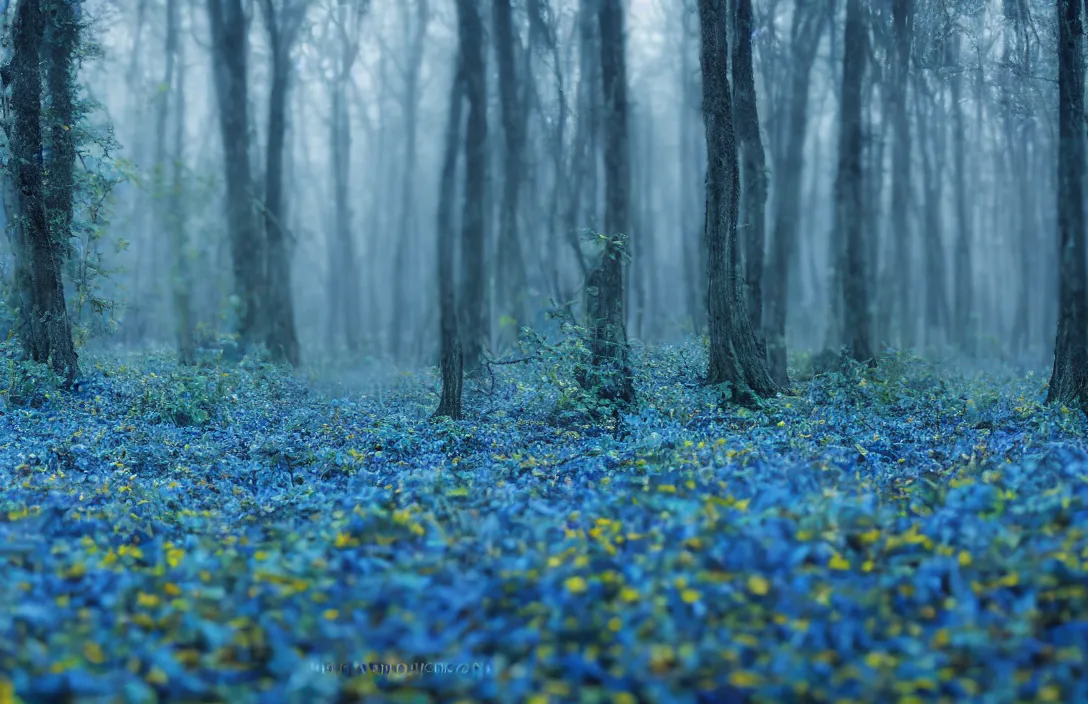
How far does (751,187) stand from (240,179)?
516 inches

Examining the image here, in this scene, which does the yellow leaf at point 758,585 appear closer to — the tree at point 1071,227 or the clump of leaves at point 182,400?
the tree at point 1071,227

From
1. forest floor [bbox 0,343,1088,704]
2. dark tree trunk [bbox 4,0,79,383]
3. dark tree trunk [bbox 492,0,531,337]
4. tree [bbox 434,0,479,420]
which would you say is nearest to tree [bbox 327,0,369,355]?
dark tree trunk [bbox 492,0,531,337]

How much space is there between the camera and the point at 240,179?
71.5ft

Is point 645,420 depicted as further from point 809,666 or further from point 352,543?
point 809,666

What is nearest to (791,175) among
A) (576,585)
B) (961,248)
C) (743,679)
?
(961,248)

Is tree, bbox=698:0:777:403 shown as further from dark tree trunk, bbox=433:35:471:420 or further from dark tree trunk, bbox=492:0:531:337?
dark tree trunk, bbox=492:0:531:337

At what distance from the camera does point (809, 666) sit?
13.2ft

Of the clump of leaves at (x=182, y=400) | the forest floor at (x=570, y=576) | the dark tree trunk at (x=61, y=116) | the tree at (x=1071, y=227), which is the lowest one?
the forest floor at (x=570, y=576)

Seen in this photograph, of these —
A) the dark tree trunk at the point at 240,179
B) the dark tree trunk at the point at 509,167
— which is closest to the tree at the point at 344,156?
the dark tree trunk at the point at 240,179

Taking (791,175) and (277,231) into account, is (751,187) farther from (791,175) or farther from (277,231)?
(277,231)

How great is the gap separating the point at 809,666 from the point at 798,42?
23629mm

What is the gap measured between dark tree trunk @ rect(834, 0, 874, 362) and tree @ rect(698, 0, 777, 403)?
6.15 metres

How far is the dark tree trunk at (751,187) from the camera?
49.9 feet

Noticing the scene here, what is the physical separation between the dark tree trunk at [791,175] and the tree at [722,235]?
626 cm
